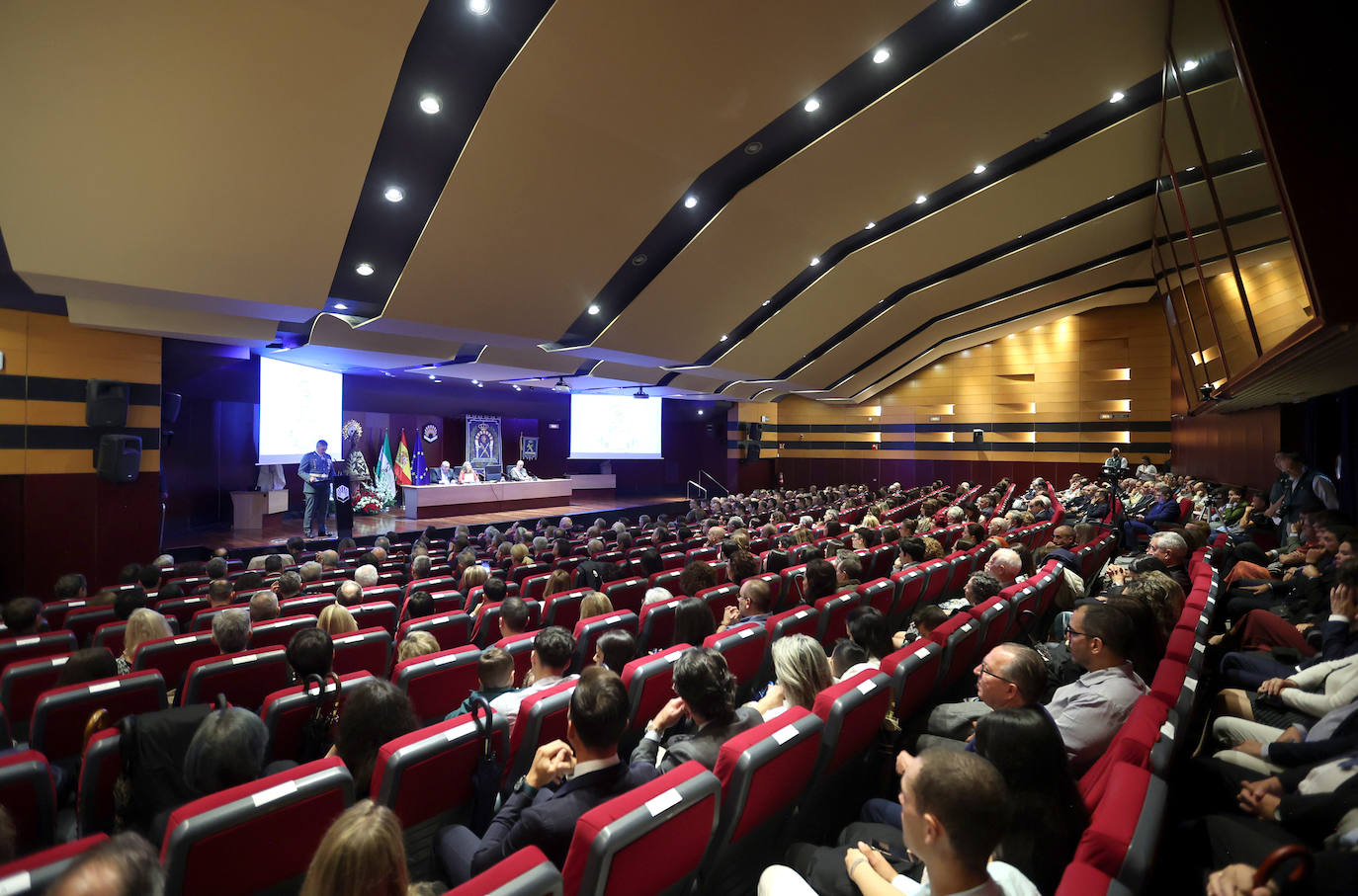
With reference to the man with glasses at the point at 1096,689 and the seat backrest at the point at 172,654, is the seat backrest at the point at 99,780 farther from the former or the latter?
the man with glasses at the point at 1096,689

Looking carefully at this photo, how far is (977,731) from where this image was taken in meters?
1.79

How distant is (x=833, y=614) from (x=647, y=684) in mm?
1756

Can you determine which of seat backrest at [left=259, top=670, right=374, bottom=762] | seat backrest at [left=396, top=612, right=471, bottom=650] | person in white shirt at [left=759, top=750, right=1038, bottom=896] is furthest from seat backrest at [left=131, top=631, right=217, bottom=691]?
person in white shirt at [left=759, top=750, right=1038, bottom=896]

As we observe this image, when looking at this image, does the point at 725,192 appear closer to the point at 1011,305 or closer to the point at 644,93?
the point at 644,93

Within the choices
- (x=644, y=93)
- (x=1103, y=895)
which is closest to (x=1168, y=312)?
(x=644, y=93)

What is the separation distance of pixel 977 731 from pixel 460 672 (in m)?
2.46

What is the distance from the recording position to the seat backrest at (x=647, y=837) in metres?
1.42

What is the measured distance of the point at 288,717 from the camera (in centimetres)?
261

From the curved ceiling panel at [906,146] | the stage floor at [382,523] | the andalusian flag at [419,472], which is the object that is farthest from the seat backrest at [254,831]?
the andalusian flag at [419,472]

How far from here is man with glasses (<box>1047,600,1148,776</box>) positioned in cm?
232

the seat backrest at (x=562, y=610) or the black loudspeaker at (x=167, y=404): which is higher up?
the black loudspeaker at (x=167, y=404)

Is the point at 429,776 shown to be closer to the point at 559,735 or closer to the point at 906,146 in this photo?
the point at 559,735

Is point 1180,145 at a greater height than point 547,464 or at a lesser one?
greater

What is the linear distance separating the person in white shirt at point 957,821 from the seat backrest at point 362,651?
10.4ft
